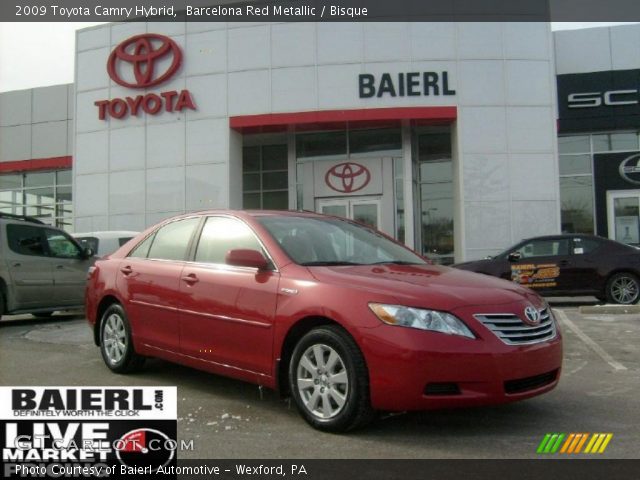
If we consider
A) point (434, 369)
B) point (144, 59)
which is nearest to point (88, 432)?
point (434, 369)

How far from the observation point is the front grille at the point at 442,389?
3.52 metres

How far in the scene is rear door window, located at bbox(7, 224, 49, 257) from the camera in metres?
9.29

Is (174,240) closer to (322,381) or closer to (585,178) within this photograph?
(322,381)

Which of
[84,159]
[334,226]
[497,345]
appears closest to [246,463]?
[497,345]

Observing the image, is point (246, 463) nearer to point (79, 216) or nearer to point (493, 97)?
point (493, 97)

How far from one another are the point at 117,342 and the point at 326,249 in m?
2.37

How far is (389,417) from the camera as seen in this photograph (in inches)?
162

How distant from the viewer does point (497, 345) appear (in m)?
3.57

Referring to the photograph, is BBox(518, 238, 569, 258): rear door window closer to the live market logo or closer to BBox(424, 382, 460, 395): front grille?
BBox(424, 382, 460, 395): front grille

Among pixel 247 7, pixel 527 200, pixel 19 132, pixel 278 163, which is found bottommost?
pixel 527 200

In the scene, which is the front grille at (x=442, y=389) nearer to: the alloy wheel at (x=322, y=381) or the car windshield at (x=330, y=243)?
the alloy wheel at (x=322, y=381)

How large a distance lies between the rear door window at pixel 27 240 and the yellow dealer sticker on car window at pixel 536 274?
8.34 m

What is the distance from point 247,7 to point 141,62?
3.68 metres

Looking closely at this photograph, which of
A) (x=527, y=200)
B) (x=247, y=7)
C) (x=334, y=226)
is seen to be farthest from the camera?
(x=247, y=7)
